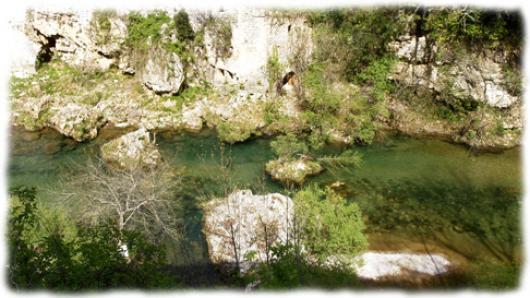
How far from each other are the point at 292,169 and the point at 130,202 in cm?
884

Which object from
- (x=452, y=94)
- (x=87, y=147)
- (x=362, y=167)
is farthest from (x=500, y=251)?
(x=87, y=147)

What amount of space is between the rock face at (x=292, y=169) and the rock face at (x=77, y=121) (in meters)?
12.6

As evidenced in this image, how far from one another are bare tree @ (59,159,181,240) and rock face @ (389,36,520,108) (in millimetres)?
18975

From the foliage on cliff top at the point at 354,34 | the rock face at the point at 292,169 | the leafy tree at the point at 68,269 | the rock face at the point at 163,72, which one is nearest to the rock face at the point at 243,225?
the rock face at the point at 292,169

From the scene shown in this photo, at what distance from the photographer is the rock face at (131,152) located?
20603 mm

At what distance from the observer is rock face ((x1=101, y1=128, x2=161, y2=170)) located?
811 inches

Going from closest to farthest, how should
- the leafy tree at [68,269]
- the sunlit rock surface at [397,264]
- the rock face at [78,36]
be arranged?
1. the leafy tree at [68,269]
2. the sunlit rock surface at [397,264]
3. the rock face at [78,36]

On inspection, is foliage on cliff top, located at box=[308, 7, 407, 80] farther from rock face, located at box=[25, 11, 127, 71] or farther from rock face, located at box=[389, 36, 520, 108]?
rock face, located at box=[25, 11, 127, 71]

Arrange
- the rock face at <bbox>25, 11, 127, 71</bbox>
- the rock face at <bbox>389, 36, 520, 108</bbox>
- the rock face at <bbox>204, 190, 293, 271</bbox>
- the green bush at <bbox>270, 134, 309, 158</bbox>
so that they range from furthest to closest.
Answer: the rock face at <bbox>25, 11, 127, 71</bbox>, the rock face at <bbox>389, 36, 520, 108</bbox>, the green bush at <bbox>270, 134, 309, 158</bbox>, the rock face at <bbox>204, 190, 293, 271</bbox>

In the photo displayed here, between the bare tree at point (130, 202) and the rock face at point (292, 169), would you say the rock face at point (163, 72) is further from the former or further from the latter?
the rock face at point (292, 169)

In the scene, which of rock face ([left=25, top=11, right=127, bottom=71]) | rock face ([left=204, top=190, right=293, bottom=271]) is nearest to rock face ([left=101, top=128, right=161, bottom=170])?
rock face ([left=204, top=190, right=293, bottom=271])

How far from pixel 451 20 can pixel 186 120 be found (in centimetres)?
1926

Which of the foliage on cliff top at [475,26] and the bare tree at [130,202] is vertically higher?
the foliage on cliff top at [475,26]

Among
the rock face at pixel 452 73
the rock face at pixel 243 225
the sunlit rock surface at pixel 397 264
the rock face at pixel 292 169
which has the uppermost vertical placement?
the rock face at pixel 452 73
